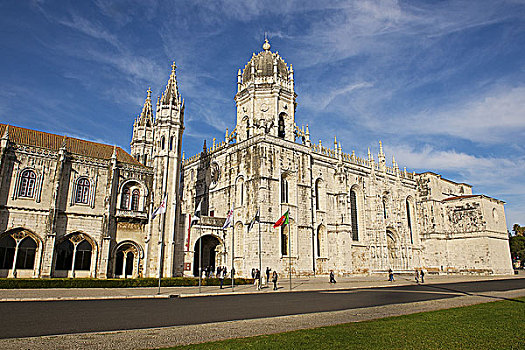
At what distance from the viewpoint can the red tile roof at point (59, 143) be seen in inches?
1416

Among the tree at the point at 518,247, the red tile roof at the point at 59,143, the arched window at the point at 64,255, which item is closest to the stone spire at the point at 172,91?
the red tile roof at the point at 59,143

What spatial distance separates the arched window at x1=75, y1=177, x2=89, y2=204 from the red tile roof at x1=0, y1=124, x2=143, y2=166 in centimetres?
289

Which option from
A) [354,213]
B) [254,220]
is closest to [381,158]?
[354,213]

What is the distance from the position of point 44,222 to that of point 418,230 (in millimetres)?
53494

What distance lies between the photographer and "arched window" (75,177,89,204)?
118 feet

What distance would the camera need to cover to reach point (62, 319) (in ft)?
42.4

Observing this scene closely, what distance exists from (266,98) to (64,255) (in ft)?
92.4

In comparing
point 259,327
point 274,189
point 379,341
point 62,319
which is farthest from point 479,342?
point 274,189

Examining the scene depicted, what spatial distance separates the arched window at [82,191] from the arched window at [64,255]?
397 centimetres

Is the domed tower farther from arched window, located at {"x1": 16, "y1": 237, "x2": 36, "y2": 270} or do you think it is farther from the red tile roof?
arched window, located at {"x1": 16, "y1": 237, "x2": 36, "y2": 270}

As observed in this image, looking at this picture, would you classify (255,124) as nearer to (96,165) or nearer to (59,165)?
(96,165)

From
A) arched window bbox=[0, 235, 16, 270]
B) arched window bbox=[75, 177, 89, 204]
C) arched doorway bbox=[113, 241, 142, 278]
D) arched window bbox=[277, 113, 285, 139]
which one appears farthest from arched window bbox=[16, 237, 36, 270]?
arched window bbox=[277, 113, 285, 139]

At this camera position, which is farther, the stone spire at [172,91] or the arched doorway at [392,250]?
the arched doorway at [392,250]

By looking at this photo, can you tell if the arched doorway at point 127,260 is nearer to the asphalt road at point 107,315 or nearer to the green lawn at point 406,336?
the asphalt road at point 107,315
